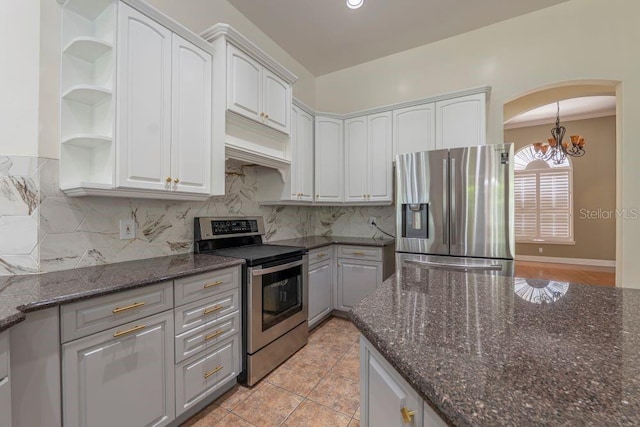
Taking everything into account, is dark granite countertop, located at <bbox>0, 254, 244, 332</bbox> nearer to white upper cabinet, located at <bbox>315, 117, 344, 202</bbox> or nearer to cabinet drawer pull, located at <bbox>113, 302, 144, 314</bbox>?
cabinet drawer pull, located at <bbox>113, 302, 144, 314</bbox>

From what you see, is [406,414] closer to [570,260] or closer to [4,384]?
[4,384]

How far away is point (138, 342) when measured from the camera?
1421 mm

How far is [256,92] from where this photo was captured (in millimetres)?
2340

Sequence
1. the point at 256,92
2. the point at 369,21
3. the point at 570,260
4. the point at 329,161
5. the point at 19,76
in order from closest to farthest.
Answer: the point at 19,76
the point at 256,92
the point at 369,21
the point at 329,161
the point at 570,260

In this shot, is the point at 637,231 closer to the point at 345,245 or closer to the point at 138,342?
the point at 345,245

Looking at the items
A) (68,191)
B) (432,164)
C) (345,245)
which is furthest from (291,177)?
(68,191)

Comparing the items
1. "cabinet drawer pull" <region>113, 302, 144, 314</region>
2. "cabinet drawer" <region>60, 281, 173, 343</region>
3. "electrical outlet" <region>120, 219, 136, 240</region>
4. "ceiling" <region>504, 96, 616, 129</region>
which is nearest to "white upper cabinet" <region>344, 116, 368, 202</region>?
"electrical outlet" <region>120, 219, 136, 240</region>

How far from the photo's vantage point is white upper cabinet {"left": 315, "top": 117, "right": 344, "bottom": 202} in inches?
133

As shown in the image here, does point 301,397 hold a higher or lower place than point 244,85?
lower

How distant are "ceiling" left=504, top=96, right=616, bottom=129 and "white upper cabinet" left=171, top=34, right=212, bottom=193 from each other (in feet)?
17.3

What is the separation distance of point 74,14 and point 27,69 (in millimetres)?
418

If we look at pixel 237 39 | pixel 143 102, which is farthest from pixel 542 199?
pixel 143 102

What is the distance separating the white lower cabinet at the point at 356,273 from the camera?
3.06 metres

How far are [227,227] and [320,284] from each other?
1.17m
